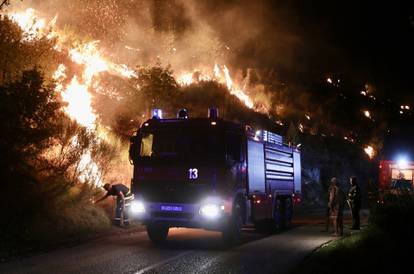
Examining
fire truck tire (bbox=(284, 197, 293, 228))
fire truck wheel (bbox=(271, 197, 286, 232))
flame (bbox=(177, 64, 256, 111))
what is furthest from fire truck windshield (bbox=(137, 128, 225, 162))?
flame (bbox=(177, 64, 256, 111))

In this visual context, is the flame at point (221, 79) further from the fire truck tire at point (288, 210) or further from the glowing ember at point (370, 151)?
the fire truck tire at point (288, 210)

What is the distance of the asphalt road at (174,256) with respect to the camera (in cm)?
907

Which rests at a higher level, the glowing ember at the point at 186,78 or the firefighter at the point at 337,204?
the glowing ember at the point at 186,78

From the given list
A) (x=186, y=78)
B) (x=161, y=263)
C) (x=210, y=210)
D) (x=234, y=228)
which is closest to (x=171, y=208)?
(x=210, y=210)

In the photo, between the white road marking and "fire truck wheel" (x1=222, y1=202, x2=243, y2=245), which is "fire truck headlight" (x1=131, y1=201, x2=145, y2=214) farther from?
"fire truck wheel" (x1=222, y1=202, x2=243, y2=245)

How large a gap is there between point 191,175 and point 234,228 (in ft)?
6.40

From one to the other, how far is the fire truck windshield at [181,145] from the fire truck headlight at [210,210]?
1.17 metres

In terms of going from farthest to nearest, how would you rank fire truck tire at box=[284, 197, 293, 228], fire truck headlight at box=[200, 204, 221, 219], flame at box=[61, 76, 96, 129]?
flame at box=[61, 76, 96, 129], fire truck tire at box=[284, 197, 293, 228], fire truck headlight at box=[200, 204, 221, 219]

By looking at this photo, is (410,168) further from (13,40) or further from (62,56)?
(13,40)

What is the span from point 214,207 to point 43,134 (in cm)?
557

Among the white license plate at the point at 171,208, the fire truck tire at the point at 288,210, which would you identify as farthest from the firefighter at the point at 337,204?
the white license plate at the point at 171,208

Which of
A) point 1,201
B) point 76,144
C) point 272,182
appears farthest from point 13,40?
point 272,182

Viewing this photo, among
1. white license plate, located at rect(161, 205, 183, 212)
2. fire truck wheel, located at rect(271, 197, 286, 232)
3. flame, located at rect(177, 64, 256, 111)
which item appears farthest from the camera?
flame, located at rect(177, 64, 256, 111)

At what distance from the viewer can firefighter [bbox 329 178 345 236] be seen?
15.8m
